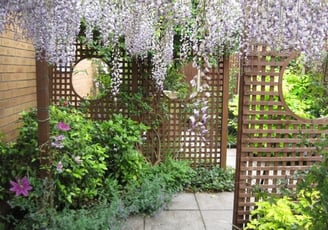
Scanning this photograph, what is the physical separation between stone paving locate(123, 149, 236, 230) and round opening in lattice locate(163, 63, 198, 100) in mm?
1295

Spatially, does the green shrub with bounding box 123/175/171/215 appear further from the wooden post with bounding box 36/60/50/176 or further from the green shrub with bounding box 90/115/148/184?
the wooden post with bounding box 36/60/50/176

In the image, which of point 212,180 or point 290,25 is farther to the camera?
point 212,180

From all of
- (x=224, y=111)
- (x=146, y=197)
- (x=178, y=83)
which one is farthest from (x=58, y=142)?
(x=224, y=111)

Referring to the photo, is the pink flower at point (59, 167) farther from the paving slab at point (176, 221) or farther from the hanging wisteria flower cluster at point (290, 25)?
the hanging wisteria flower cluster at point (290, 25)

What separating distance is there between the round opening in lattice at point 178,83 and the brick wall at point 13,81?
169 centimetres

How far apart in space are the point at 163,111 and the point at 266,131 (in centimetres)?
183

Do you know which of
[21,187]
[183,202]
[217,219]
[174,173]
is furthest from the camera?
[174,173]

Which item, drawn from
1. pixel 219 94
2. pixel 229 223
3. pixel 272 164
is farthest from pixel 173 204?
pixel 219 94

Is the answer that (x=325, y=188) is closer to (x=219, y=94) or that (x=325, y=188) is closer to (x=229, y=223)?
(x=229, y=223)

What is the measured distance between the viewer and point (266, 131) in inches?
→ 102

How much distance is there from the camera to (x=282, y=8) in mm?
2135

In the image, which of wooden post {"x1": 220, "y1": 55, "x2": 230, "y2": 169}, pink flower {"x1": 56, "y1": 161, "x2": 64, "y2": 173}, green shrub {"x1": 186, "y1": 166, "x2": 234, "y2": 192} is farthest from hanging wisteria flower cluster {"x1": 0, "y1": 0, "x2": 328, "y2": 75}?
green shrub {"x1": 186, "y1": 166, "x2": 234, "y2": 192}

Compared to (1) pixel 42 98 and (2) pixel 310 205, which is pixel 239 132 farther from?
(1) pixel 42 98

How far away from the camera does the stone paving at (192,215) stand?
9.78ft
